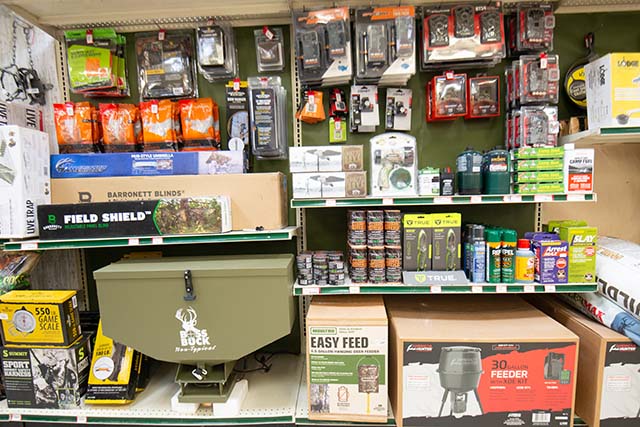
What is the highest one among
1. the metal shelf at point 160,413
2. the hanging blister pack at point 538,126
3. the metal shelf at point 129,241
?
the hanging blister pack at point 538,126

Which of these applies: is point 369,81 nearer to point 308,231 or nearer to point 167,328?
point 308,231

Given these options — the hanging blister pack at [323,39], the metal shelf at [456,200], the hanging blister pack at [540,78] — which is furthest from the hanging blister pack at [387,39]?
the metal shelf at [456,200]

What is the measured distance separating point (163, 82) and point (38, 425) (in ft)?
6.60

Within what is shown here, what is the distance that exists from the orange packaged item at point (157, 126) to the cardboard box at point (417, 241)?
1400 millimetres

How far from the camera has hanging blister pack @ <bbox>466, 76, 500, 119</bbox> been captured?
5.95 feet

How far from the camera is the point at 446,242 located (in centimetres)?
156

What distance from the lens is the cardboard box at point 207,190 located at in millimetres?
1612

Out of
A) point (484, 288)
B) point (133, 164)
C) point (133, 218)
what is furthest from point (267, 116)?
point (484, 288)

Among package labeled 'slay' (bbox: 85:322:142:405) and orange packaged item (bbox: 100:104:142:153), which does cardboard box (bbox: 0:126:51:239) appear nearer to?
orange packaged item (bbox: 100:104:142:153)

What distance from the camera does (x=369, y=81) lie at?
72.5 inches

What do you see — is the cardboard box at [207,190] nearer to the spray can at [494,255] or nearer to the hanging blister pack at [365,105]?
the hanging blister pack at [365,105]

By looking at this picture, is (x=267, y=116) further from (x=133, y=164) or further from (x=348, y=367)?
(x=348, y=367)

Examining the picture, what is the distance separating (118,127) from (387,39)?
161 centimetres

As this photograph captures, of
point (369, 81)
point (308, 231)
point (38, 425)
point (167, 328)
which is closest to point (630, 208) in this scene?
point (369, 81)
